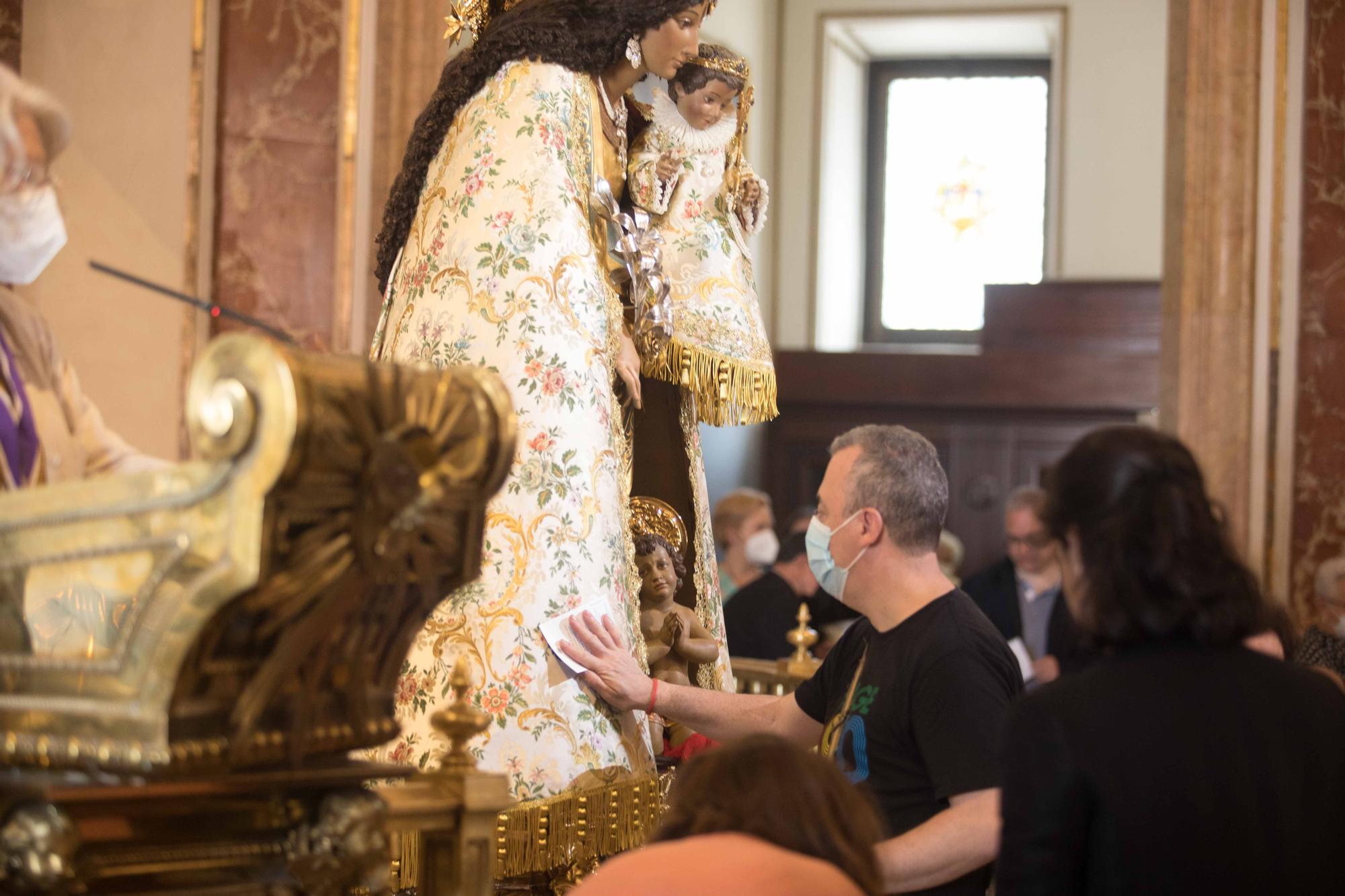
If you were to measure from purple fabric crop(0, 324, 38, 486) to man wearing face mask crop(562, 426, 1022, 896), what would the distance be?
1.23 metres

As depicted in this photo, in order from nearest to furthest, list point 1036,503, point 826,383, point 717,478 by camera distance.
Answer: point 1036,503 < point 717,478 < point 826,383

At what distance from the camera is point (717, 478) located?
10.7 metres

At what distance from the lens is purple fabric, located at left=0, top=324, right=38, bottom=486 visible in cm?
173

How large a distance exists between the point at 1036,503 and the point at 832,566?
4.86 meters

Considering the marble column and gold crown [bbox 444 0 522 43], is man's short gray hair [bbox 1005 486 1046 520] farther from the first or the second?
gold crown [bbox 444 0 522 43]

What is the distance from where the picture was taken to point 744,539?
7.25m

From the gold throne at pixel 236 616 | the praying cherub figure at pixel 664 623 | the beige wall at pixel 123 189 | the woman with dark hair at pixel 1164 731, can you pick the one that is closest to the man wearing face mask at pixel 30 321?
the gold throne at pixel 236 616

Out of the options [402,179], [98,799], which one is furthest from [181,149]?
[98,799]

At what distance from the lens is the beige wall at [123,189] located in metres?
5.59

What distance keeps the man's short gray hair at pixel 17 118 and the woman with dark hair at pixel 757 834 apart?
1013mm

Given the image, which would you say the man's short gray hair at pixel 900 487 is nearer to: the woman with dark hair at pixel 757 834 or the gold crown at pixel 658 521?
the gold crown at pixel 658 521

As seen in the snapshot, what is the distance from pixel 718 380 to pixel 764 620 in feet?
10.4

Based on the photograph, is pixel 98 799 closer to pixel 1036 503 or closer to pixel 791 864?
pixel 791 864

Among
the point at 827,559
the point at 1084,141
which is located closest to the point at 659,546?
the point at 827,559
